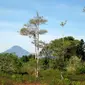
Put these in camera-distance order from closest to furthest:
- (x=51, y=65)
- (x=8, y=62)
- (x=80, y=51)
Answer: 1. (x=8, y=62)
2. (x=51, y=65)
3. (x=80, y=51)

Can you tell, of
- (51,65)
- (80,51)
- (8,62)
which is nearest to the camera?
(8,62)

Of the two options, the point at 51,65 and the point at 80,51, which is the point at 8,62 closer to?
the point at 51,65

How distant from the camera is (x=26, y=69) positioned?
154 feet

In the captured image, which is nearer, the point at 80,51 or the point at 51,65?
the point at 51,65

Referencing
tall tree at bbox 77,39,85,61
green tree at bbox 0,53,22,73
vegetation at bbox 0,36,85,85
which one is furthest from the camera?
tall tree at bbox 77,39,85,61

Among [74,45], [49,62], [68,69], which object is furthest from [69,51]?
[68,69]

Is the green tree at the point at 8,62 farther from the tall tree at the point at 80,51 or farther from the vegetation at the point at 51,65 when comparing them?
the tall tree at the point at 80,51

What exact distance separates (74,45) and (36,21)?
32.3m

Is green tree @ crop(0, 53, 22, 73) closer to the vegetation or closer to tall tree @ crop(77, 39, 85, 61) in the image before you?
the vegetation

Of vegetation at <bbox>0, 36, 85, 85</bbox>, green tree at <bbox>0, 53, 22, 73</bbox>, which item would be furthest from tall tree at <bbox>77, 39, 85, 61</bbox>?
green tree at <bbox>0, 53, 22, 73</bbox>

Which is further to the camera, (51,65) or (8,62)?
(51,65)

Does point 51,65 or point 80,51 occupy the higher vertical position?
point 80,51

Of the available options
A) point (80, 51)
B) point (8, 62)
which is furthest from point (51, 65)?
point (80, 51)

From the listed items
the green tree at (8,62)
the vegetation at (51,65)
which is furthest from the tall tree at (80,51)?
the green tree at (8,62)
